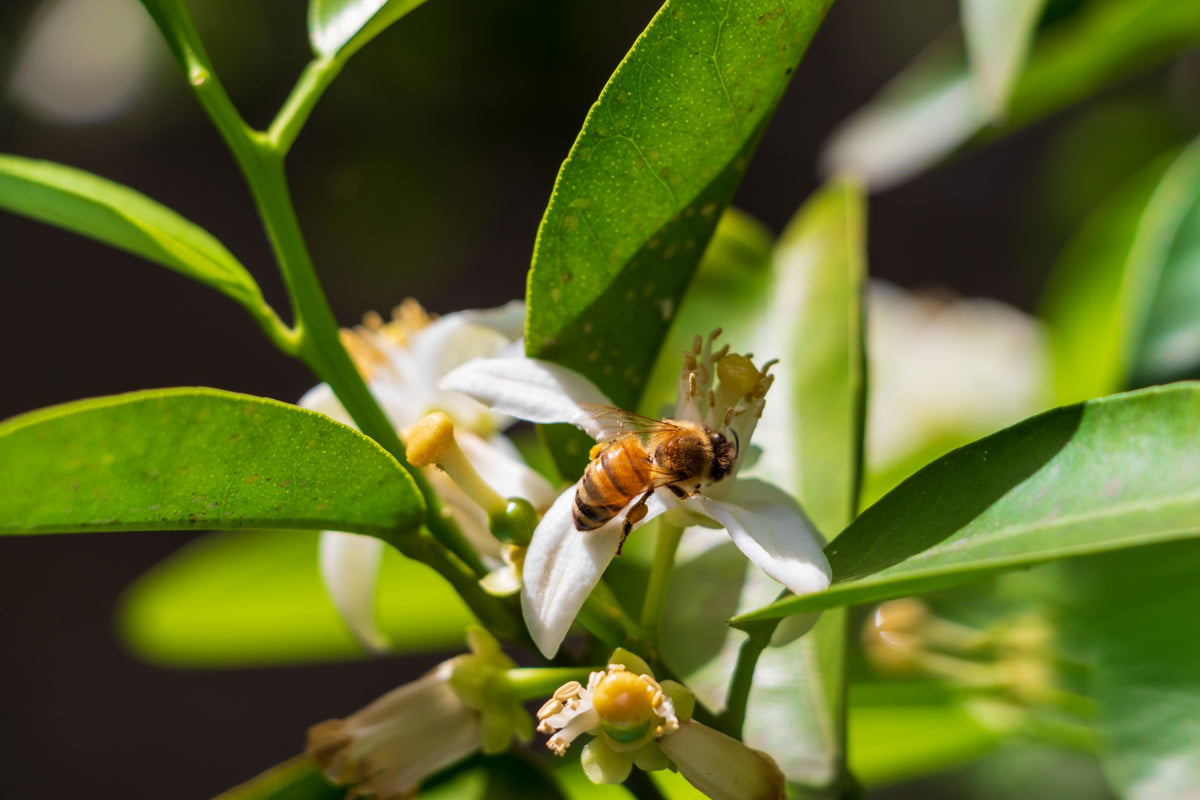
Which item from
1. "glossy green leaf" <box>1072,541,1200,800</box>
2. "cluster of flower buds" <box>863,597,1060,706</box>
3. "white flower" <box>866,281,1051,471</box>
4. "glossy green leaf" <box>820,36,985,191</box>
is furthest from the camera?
"white flower" <box>866,281,1051,471</box>

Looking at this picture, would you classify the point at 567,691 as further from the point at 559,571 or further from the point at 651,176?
the point at 651,176

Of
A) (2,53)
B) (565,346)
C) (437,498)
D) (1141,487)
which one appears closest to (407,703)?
(437,498)

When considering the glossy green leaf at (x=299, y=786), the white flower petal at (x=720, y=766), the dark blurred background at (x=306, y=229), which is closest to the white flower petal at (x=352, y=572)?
the glossy green leaf at (x=299, y=786)

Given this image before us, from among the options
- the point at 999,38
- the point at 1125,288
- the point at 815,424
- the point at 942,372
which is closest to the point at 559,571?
the point at 815,424

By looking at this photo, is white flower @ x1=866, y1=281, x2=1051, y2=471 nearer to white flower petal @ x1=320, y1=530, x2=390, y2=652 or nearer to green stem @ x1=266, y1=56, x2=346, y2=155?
white flower petal @ x1=320, y1=530, x2=390, y2=652

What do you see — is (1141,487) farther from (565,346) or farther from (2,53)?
(2,53)

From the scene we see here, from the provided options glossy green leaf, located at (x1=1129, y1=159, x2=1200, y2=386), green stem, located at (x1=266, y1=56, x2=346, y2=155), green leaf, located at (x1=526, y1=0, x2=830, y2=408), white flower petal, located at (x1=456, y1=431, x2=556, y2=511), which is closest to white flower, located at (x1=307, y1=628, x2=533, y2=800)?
white flower petal, located at (x1=456, y1=431, x2=556, y2=511)

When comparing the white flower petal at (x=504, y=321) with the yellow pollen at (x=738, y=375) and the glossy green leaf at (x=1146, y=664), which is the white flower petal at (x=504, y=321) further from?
the glossy green leaf at (x=1146, y=664)
